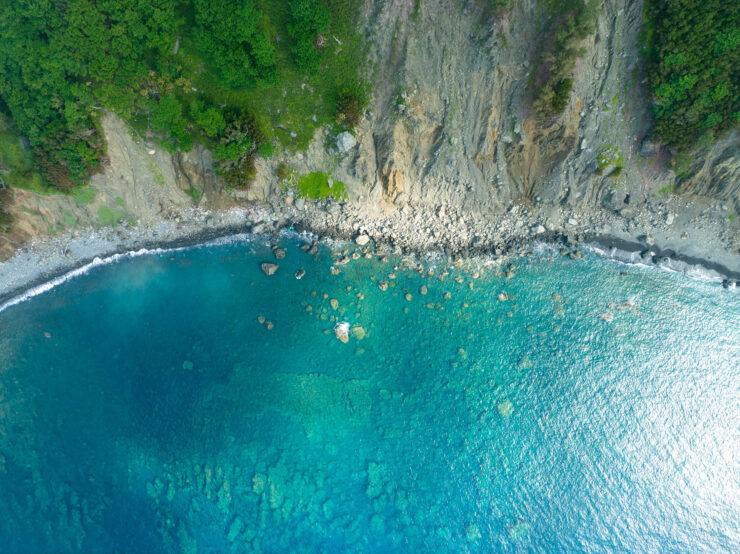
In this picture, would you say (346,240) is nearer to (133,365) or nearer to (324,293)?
(324,293)

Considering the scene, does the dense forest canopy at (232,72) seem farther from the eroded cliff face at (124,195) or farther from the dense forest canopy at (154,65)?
the eroded cliff face at (124,195)

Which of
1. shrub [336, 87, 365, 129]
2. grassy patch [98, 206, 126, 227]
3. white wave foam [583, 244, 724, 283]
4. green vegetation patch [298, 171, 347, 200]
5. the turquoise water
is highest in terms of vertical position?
shrub [336, 87, 365, 129]

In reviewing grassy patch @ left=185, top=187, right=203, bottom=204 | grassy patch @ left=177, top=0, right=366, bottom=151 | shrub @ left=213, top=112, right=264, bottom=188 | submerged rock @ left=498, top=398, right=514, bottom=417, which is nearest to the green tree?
grassy patch @ left=177, top=0, right=366, bottom=151

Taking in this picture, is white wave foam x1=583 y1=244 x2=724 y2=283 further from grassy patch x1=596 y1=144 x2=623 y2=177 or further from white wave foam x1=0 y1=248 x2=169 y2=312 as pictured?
white wave foam x1=0 y1=248 x2=169 y2=312

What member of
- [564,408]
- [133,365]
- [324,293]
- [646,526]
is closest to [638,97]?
[564,408]

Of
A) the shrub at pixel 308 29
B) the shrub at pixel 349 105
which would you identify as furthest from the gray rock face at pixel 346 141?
the shrub at pixel 308 29

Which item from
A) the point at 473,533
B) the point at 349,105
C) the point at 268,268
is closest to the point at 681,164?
the point at 349,105

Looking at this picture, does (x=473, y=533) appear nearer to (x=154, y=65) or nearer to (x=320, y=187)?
(x=320, y=187)
